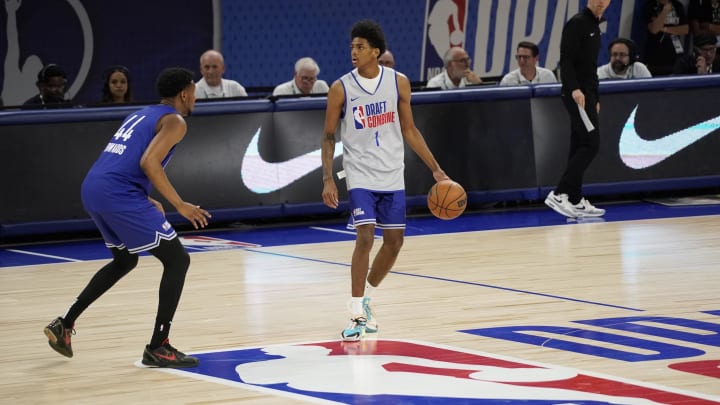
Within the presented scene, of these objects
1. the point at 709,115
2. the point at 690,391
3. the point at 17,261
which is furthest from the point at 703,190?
the point at 690,391

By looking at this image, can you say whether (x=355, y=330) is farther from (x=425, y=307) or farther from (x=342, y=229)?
(x=342, y=229)

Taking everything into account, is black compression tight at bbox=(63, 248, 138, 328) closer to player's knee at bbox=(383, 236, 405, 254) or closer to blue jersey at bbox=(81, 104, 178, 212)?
blue jersey at bbox=(81, 104, 178, 212)

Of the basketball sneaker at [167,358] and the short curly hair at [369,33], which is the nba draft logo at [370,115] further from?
the basketball sneaker at [167,358]

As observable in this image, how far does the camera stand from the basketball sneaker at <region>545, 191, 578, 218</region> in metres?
14.1

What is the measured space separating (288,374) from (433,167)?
1.92 meters

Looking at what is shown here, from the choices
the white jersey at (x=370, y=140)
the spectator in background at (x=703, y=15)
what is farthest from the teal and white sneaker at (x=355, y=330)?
the spectator in background at (x=703, y=15)

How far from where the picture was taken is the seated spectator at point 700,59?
17109 millimetres

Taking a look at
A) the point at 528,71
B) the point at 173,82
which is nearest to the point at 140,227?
the point at 173,82

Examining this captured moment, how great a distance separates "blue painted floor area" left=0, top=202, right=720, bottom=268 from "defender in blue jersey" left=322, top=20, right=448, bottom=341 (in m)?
4.61

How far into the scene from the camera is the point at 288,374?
7199mm

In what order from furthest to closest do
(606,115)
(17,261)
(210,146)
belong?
1. (606,115)
2. (210,146)
3. (17,261)

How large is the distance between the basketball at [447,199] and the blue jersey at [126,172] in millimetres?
2155

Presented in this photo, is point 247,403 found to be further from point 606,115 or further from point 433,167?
point 606,115

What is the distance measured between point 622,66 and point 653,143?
1.50m
